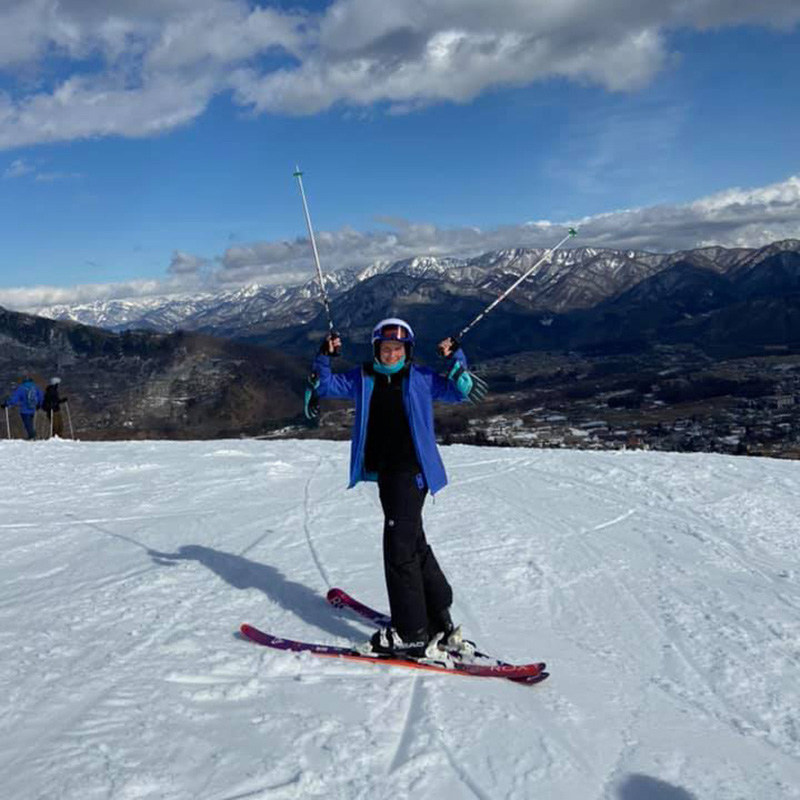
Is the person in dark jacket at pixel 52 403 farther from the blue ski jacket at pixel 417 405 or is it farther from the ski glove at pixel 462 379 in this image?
the ski glove at pixel 462 379

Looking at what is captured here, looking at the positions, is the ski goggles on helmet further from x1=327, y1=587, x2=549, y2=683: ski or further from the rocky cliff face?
the rocky cliff face

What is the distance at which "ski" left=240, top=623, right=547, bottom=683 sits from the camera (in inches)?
206

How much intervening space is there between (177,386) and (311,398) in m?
173

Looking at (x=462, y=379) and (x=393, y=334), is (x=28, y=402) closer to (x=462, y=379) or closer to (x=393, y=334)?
(x=393, y=334)

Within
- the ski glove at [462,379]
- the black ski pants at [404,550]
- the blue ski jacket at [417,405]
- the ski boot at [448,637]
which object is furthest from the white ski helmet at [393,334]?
the ski boot at [448,637]

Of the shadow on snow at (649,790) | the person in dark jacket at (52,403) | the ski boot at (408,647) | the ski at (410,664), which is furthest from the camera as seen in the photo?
the person in dark jacket at (52,403)

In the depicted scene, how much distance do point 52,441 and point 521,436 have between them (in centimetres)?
6460

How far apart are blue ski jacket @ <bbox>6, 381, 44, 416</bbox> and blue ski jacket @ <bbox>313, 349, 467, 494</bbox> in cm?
2153

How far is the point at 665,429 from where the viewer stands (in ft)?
275

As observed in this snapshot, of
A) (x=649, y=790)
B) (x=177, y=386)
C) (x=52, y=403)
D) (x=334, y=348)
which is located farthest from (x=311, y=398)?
(x=177, y=386)

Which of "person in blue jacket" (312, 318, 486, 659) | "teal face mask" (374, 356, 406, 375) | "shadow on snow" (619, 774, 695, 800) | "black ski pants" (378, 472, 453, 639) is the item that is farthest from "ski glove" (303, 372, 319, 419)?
"shadow on snow" (619, 774, 695, 800)

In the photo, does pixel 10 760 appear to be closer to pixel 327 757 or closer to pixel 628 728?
pixel 327 757

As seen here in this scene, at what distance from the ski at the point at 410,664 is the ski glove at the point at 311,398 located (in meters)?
1.96

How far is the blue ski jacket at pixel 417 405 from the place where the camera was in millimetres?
5555
